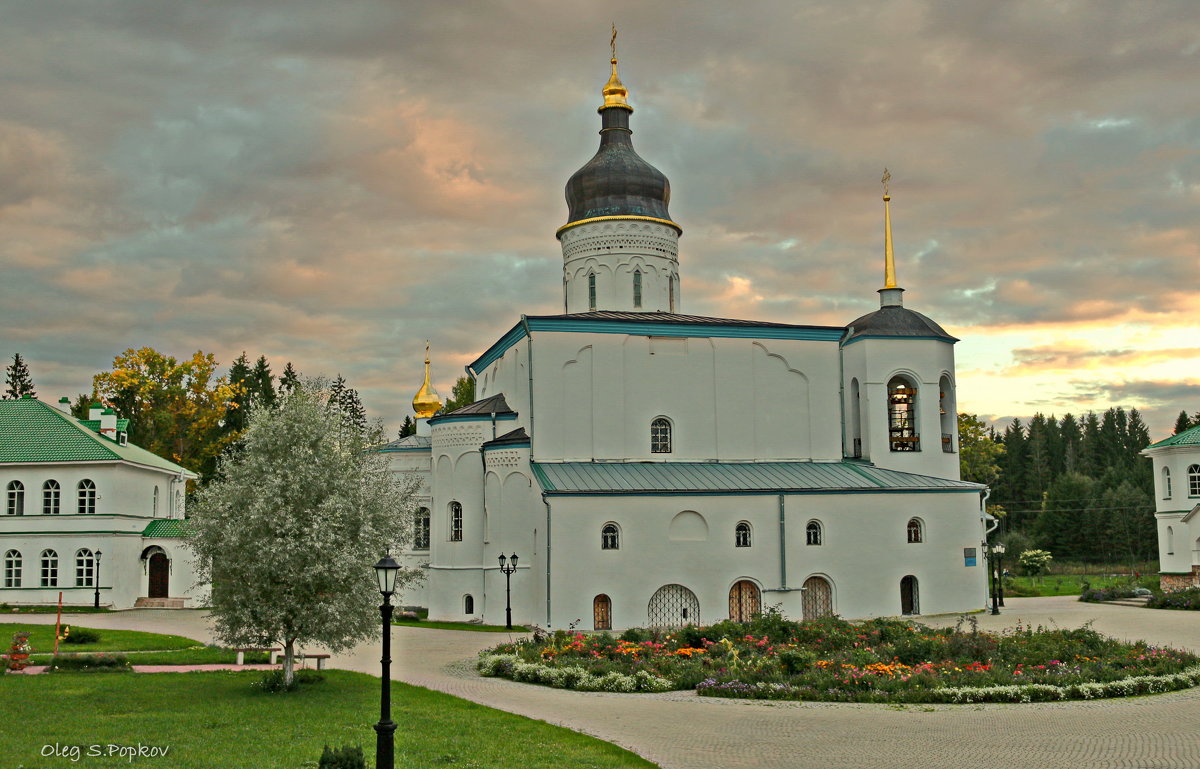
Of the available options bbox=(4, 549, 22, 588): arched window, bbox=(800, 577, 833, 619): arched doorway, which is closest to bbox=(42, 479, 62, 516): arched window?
bbox=(4, 549, 22, 588): arched window

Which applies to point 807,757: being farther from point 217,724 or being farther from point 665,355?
point 665,355

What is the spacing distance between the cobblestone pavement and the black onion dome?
72.1ft

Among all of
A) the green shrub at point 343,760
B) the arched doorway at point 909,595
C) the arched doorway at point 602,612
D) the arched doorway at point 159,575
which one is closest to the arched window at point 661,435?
the arched doorway at point 602,612

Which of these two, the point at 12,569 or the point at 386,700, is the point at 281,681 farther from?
the point at 12,569

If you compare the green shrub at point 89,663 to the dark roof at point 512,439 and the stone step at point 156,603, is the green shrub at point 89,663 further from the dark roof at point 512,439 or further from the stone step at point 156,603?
the stone step at point 156,603

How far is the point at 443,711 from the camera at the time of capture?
1559cm

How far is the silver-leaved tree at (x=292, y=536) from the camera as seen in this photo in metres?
17.1

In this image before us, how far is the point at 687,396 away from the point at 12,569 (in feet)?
83.3

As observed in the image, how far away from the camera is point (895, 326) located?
36.2m

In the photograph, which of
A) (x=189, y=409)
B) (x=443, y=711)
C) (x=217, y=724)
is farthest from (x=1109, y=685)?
(x=189, y=409)

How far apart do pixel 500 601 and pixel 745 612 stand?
299 inches

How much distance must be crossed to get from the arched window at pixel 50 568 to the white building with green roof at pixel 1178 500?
42716mm

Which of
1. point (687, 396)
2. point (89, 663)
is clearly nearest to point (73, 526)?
point (89, 663)

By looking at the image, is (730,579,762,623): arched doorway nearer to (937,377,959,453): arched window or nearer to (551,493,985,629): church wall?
(551,493,985,629): church wall
